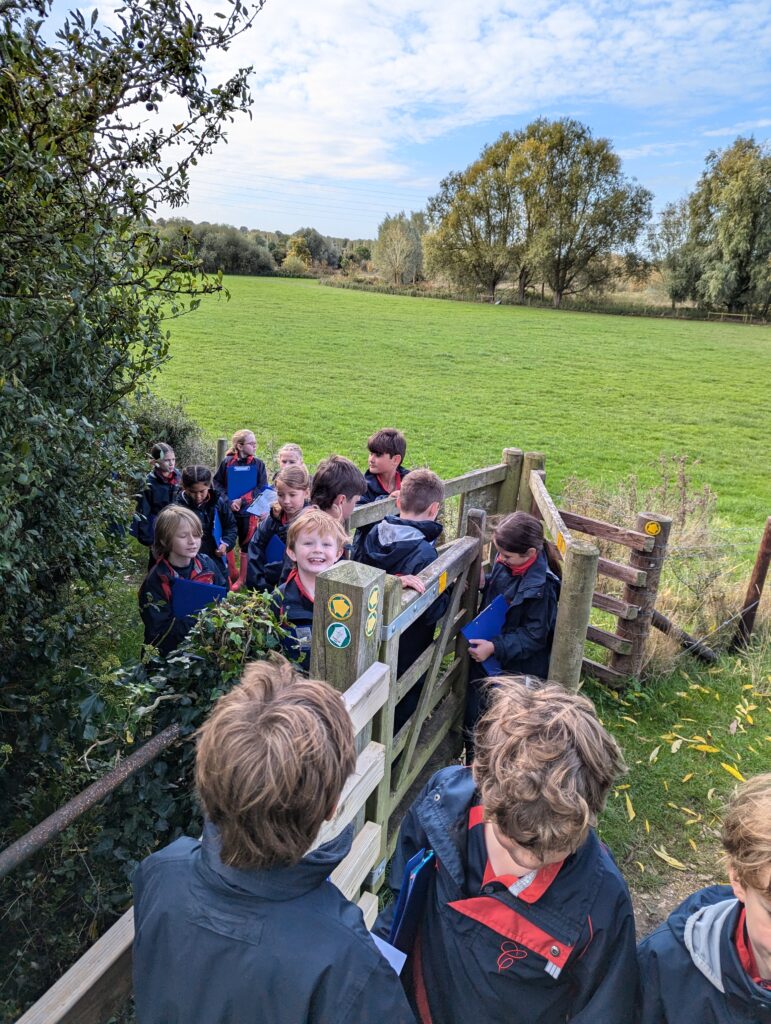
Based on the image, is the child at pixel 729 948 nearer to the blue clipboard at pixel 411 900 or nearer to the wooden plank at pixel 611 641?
the blue clipboard at pixel 411 900

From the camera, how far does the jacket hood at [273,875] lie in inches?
52.6

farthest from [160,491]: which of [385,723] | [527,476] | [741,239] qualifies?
[741,239]

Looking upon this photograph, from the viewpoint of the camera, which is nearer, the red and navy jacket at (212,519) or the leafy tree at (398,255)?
the red and navy jacket at (212,519)

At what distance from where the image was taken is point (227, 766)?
4.42 feet

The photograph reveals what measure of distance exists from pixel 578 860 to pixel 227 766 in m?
0.93

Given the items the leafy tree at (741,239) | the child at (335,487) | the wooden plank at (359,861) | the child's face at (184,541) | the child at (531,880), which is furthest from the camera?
the leafy tree at (741,239)

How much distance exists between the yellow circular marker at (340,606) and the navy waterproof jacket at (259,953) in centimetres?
93

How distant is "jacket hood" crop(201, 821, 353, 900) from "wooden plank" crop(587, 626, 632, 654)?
4543 mm

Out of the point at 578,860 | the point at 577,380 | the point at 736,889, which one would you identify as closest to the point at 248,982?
the point at 578,860

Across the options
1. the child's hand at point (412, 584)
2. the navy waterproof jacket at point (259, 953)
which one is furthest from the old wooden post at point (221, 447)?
the navy waterproof jacket at point (259, 953)

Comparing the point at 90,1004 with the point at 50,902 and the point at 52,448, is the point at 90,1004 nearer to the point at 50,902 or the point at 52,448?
the point at 50,902

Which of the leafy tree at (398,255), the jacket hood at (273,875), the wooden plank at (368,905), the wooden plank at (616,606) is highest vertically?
the leafy tree at (398,255)

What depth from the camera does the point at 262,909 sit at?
1333 mm

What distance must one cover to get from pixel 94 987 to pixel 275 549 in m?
3.04
